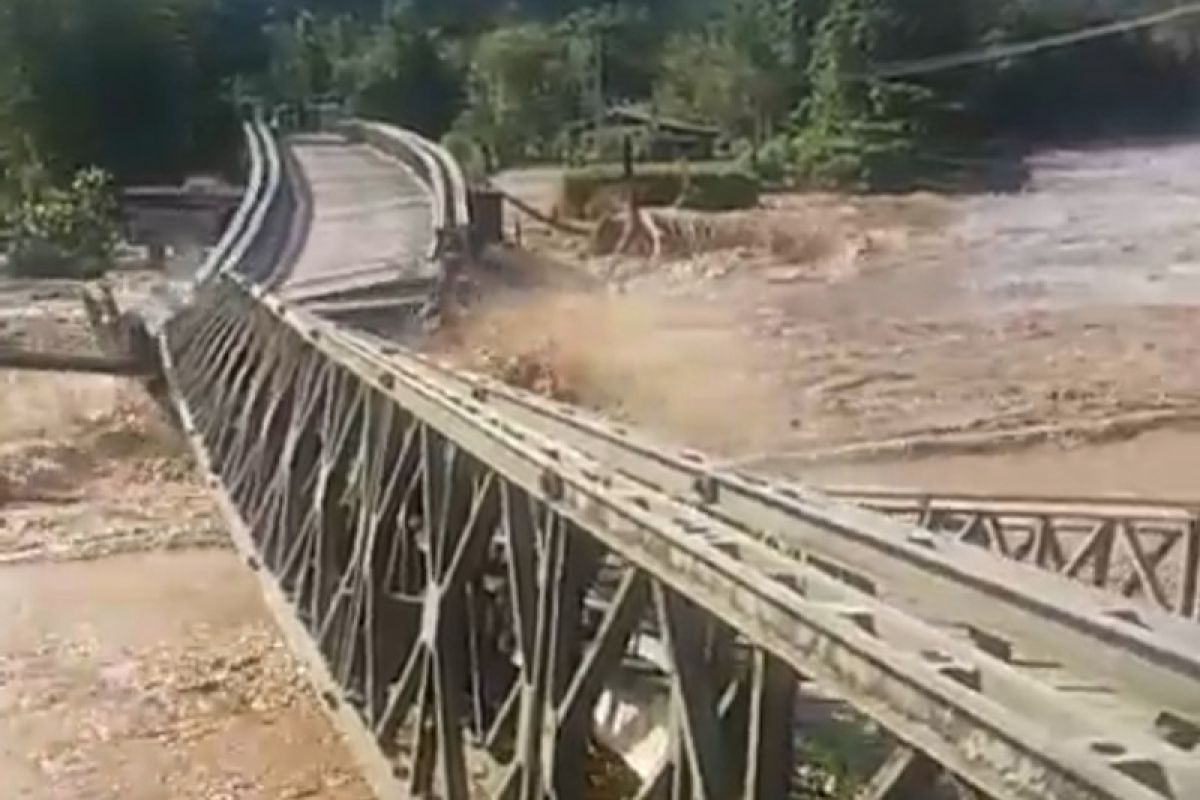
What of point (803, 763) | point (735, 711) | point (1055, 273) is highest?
point (735, 711)

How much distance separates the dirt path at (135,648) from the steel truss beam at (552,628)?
1.46m

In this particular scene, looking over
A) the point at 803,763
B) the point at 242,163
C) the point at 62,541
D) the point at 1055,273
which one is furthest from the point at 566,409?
the point at 242,163

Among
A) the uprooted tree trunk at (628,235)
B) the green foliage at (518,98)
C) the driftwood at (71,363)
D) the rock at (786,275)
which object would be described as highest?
the green foliage at (518,98)

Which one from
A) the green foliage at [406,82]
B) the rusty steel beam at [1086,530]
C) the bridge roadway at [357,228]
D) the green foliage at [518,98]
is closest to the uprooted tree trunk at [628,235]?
the bridge roadway at [357,228]

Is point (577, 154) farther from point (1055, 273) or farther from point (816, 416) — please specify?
point (816, 416)

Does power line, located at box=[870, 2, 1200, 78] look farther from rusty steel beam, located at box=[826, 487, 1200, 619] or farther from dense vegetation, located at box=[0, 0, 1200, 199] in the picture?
rusty steel beam, located at box=[826, 487, 1200, 619]

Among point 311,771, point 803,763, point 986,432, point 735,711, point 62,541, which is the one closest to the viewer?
point 735,711

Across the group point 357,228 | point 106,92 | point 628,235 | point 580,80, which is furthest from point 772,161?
point 357,228

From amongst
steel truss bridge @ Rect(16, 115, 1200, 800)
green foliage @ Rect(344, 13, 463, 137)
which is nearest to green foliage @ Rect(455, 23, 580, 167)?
green foliage @ Rect(344, 13, 463, 137)

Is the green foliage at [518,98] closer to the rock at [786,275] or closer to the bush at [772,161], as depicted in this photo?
the bush at [772,161]

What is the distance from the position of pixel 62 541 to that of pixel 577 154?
117ft

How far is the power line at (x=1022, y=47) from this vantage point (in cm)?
6009

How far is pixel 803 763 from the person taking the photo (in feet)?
27.9

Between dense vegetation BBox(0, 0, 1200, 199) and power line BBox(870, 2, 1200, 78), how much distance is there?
341 mm
